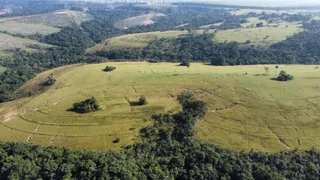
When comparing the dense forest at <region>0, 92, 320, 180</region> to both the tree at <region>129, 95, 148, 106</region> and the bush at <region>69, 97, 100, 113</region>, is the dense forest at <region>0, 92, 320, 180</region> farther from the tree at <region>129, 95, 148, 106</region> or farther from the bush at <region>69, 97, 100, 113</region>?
the bush at <region>69, 97, 100, 113</region>

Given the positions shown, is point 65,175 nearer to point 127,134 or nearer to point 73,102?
point 127,134

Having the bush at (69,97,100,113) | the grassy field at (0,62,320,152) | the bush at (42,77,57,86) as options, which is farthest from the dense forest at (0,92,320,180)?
the bush at (42,77,57,86)

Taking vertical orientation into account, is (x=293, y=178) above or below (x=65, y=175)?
below

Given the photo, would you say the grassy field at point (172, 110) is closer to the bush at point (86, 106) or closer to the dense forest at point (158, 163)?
the bush at point (86, 106)

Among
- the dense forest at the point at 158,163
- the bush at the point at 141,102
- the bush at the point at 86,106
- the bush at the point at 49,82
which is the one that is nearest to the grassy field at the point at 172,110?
the bush at the point at 141,102

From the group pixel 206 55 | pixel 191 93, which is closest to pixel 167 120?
pixel 191 93

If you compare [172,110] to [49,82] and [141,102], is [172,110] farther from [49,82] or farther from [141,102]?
[49,82]

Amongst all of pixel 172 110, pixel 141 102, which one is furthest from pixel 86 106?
pixel 172 110
